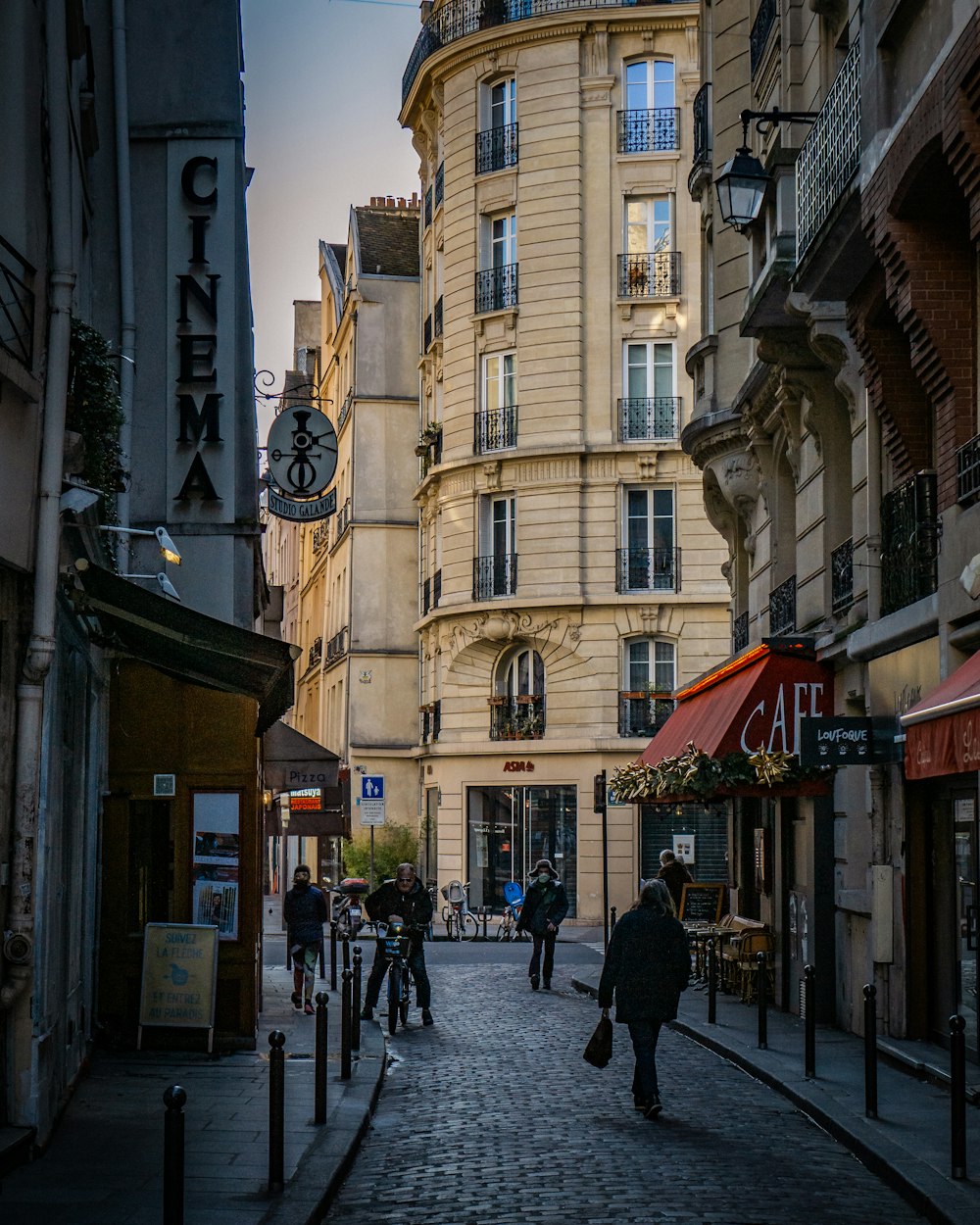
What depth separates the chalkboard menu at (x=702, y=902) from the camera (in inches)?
1008

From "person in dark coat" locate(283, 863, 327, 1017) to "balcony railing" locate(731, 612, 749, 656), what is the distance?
7713 mm

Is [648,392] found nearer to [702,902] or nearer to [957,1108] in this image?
[702,902]

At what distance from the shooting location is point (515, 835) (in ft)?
136

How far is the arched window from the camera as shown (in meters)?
41.6

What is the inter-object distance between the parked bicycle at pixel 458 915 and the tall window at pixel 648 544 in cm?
780

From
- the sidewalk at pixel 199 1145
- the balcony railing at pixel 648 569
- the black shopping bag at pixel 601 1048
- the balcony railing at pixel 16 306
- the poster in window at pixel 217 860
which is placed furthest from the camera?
the balcony railing at pixel 648 569

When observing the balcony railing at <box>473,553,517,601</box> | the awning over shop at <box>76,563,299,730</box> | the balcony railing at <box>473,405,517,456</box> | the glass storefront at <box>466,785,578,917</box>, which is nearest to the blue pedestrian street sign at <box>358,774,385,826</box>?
the glass storefront at <box>466,785,578,917</box>

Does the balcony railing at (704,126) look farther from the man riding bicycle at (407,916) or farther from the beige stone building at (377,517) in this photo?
the beige stone building at (377,517)

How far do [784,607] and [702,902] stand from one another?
5.84m

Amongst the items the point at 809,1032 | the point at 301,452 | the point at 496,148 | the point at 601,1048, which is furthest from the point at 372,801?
the point at 601,1048

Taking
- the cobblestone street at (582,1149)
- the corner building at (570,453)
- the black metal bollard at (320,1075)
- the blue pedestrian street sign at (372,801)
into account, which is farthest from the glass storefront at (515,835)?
the black metal bollard at (320,1075)

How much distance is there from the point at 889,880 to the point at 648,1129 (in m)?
4.75

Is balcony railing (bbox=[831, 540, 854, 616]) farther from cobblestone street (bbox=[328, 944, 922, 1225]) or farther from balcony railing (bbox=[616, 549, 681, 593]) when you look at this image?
balcony railing (bbox=[616, 549, 681, 593])

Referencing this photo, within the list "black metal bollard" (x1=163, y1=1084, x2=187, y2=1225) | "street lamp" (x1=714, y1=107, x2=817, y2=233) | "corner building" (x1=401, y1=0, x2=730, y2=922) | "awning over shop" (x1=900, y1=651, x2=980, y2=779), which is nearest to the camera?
"black metal bollard" (x1=163, y1=1084, x2=187, y2=1225)
